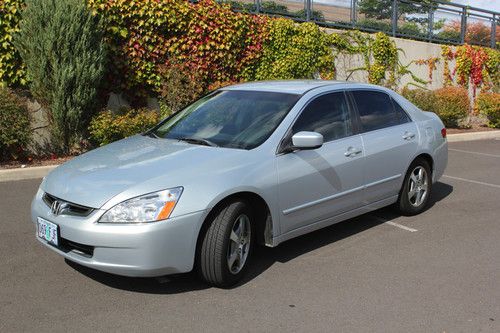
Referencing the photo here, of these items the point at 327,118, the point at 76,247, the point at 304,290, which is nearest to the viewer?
the point at 76,247

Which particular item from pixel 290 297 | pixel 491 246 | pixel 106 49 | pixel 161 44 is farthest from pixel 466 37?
pixel 290 297

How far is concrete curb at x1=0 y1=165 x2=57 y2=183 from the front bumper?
4353mm

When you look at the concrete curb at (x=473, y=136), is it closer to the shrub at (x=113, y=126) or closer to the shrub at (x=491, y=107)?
the shrub at (x=491, y=107)

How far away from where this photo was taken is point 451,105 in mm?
14914

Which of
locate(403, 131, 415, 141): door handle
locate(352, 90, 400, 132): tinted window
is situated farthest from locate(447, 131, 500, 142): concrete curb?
locate(352, 90, 400, 132): tinted window

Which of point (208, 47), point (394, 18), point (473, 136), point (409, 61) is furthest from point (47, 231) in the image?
point (394, 18)

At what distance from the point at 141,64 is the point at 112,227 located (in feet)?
24.1

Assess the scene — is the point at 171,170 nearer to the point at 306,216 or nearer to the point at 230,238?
the point at 230,238

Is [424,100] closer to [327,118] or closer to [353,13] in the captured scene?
[353,13]

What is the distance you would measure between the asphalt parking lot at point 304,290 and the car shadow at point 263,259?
0.03 feet

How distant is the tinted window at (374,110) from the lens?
5518 mm

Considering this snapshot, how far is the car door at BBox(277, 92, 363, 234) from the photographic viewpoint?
4508mm

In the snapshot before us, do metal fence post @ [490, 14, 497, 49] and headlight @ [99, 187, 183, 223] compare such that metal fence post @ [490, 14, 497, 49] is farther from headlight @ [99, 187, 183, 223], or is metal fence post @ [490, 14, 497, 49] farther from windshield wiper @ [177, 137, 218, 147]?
headlight @ [99, 187, 183, 223]

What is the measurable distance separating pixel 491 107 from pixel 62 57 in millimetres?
12771
